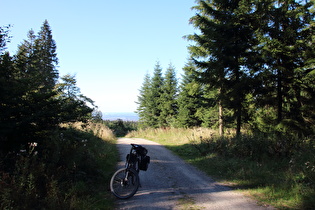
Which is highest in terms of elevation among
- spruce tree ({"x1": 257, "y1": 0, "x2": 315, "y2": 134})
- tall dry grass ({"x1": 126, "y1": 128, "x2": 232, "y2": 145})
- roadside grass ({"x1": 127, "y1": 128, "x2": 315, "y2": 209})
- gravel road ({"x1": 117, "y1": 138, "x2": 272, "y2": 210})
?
spruce tree ({"x1": 257, "y1": 0, "x2": 315, "y2": 134})

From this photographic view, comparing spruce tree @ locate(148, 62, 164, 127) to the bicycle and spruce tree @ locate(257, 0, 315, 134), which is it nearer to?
spruce tree @ locate(257, 0, 315, 134)

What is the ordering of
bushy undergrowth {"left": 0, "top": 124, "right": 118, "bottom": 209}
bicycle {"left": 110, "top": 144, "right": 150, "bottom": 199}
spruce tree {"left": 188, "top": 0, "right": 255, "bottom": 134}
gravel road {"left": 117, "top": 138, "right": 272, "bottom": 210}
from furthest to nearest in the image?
spruce tree {"left": 188, "top": 0, "right": 255, "bottom": 134} < bicycle {"left": 110, "top": 144, "right": 150, "bottom": 199} < gravel road {"left": 117, "top": 138, "right": 272, "bottom": 210} < bushy undergrowth {"left": 0, "top": 124, "right": 118, "bottom": 209}

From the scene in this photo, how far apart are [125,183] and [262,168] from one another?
4.63 meters

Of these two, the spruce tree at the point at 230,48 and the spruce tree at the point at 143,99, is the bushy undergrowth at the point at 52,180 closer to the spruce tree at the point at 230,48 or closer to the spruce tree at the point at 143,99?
the spruce tree at the point at 230,48

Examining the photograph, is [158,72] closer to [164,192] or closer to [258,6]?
[258,6]

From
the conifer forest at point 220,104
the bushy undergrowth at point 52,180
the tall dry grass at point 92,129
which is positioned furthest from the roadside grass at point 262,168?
the tall dry grass at point 92,129

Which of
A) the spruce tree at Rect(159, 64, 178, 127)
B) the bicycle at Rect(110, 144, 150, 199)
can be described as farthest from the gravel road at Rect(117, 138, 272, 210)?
the spruce tree at Rect(159, 64, 178, 127)

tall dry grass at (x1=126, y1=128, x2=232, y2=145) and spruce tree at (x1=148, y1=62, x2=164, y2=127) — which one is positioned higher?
spruce tree at (x1=148, y1=62, x2=164, y2=127)

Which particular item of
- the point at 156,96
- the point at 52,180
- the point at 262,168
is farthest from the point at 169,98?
the point at 52,180

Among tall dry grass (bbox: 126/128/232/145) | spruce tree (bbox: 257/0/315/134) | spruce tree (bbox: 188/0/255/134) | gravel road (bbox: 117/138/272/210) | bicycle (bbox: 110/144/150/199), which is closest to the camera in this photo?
gravel road (bbox: 117/138/272/210)

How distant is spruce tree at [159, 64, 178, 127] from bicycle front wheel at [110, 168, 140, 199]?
90.6 feet

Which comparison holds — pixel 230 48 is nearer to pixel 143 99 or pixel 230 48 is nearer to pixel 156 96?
pixel 156 96

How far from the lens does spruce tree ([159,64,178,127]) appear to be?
33234 mm

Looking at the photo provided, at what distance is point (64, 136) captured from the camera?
23.6 ft
